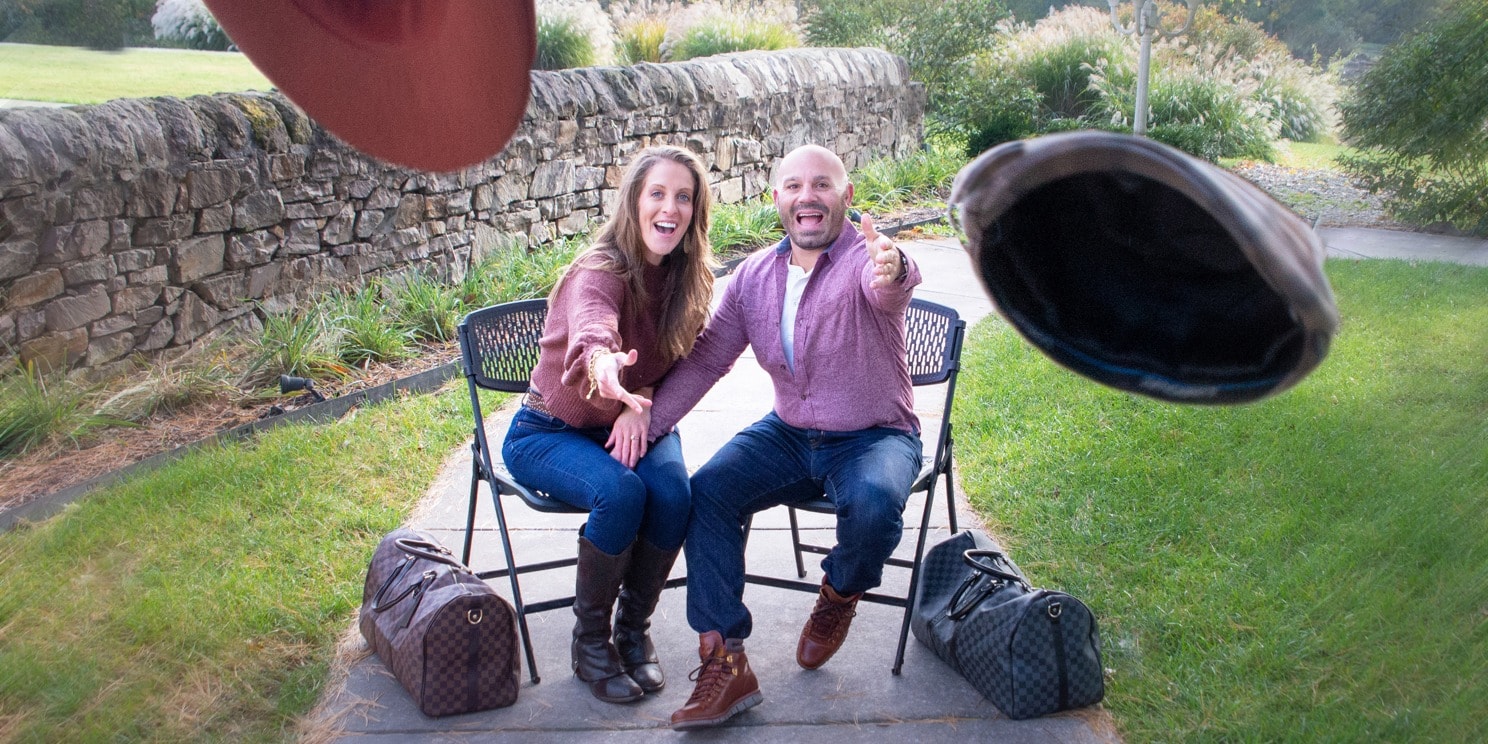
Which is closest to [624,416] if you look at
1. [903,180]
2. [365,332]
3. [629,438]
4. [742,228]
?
[629,438]

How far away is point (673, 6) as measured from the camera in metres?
13.8

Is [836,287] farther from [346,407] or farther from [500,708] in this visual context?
[346,407]

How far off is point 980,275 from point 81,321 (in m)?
5.30

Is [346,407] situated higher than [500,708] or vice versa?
[500,708]

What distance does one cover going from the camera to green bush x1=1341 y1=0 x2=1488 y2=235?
128 centimetres

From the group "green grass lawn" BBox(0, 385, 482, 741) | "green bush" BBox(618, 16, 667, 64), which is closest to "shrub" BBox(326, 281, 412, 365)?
"green grass lawn" BBox(0, 385, 482, 741)

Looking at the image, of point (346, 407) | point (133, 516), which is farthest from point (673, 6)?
point (133, 516)

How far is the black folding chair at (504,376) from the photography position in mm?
2934

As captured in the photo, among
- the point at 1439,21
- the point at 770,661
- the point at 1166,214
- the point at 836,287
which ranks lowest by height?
the point at 770,661

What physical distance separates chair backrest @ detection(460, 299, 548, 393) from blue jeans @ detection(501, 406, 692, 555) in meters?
0.30

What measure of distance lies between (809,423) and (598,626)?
78cm

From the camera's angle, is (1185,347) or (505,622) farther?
(505,622)

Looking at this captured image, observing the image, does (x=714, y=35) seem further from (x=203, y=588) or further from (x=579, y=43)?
(x=203, y=588)

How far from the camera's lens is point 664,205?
2916mm
